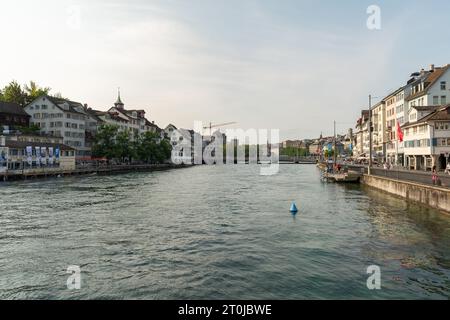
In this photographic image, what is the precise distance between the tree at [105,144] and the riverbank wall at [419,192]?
272 feet

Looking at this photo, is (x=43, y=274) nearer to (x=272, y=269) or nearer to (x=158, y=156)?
(x=272, y=269)

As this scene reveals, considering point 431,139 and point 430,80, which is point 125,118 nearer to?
point 430,80

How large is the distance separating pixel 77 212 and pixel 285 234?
19.7 meters

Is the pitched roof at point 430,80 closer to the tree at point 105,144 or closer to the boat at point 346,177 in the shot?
the boat at point 346,177

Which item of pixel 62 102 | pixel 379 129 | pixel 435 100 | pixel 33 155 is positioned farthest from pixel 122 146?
pixel 435 100

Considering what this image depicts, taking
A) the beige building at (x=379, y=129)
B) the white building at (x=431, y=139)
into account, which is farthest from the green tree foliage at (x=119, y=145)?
the white building at (x=431, y=139)

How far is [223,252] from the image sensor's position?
20.2 meters

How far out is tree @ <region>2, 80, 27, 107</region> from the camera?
118m

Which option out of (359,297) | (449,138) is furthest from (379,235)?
(449,138)

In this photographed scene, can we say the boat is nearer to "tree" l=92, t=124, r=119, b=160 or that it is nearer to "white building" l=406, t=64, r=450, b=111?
"white building" l=406, t=64, r=450, b=111

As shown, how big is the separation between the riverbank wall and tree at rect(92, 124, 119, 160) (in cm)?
8304

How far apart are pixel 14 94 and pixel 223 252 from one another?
Answer: 403ft

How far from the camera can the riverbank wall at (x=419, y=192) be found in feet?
102

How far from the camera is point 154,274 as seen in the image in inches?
648
